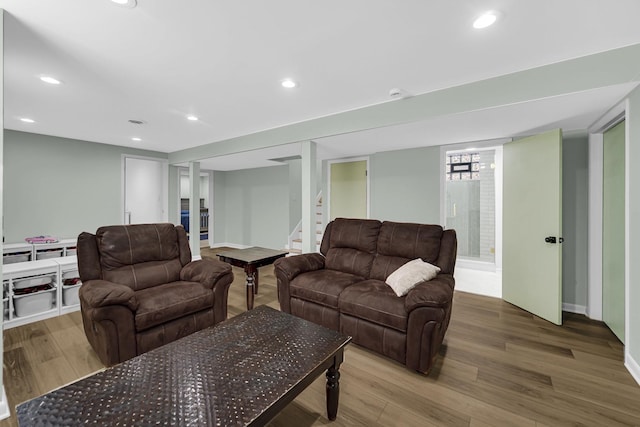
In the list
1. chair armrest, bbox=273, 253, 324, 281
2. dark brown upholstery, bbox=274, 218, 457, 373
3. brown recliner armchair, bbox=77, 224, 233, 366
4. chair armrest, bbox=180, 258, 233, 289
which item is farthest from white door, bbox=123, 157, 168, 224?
dark brown upholstery, bbox=274, 218, 457, 373

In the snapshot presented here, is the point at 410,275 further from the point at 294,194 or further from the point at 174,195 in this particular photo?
the point at 174,195

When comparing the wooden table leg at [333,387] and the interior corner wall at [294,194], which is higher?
the interior corner wall at [294,194]

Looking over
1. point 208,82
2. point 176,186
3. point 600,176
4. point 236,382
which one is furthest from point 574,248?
point 176,186

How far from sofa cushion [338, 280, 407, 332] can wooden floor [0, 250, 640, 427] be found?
35 centimetres

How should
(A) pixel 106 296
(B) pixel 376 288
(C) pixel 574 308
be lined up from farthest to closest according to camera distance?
(C) pixel 574 308 < (B) pixel 376 288 < (A) pixel 106 296

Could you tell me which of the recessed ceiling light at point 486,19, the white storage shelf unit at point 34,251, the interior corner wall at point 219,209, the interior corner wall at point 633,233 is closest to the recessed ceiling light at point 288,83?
the recessed ceiling light at point 486,19

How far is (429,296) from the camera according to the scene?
1.99m

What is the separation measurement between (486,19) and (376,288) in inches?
82.8

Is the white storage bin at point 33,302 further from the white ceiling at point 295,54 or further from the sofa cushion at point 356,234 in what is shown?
the sofa cushion at point 356,234

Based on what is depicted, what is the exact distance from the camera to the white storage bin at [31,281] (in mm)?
2859

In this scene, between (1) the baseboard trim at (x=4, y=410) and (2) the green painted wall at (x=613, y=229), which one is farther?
(2) the green painted wall at (x=613, y=229)

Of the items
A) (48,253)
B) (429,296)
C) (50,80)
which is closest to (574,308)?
(429,296)

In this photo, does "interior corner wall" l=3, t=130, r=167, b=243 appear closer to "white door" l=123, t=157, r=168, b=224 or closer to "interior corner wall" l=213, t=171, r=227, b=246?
"white door" l=123, t=157, r=168, b=224

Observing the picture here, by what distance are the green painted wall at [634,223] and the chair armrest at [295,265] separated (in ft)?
8.67
